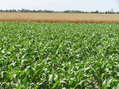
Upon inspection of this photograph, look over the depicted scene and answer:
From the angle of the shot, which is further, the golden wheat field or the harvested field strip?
the golden wheat field

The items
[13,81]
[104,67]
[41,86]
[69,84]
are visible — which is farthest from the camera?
[104,67]

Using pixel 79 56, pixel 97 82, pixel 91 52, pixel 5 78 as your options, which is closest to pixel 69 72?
pixel 97 82

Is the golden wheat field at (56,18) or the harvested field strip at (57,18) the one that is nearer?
the harvested field strip at (57,18)

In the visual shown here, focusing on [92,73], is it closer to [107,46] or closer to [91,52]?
[91,52]

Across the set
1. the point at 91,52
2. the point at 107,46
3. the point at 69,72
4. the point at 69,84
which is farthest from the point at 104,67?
the point at 107,46

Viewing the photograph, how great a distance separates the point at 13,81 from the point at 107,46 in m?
5.64

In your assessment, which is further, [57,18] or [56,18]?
[57,18]

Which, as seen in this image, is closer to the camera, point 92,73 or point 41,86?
point 41,86

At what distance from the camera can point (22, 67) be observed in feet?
22.7

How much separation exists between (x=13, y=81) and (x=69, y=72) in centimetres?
121

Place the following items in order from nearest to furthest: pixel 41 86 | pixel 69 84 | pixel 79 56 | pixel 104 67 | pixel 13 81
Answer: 1. pixel 69 84
2. pixel 41 86
3. pixel 13 81
4. pixel 104 67
5. pixel 79 56

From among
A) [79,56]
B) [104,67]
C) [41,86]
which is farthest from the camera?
[79,56]

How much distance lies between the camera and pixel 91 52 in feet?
33.9

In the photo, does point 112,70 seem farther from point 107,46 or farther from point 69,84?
point 107,46
